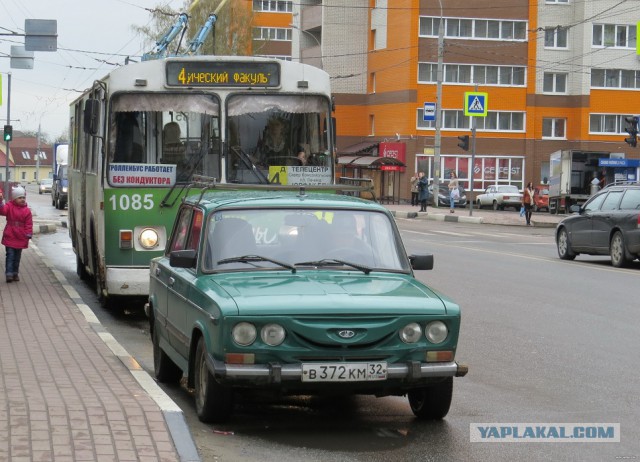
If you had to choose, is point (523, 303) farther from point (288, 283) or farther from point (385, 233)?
point (288, 283)

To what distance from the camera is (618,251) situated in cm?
2466

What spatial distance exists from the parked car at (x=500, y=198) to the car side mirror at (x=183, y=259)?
60448mm

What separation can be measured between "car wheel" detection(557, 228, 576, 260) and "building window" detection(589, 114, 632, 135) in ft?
175

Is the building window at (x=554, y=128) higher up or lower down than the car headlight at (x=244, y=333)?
higher up

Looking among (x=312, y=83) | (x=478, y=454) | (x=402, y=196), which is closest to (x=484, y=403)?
(x=478, y=454)

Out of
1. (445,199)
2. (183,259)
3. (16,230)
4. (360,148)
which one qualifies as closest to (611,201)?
(16,230)

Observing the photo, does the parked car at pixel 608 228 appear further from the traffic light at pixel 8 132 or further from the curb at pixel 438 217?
the traffic light at pixel 8 132

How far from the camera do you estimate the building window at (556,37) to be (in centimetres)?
7819

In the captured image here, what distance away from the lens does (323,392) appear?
782 cm

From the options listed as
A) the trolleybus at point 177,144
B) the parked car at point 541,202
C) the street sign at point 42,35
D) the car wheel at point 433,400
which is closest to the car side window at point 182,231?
the car wheel at point 433,400

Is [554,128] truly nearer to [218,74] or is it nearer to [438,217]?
[438,217]

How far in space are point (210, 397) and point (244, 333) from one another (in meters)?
0.63

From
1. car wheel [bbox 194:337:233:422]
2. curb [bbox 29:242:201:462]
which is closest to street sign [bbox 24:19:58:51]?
curb [bbox 29:242:201:462]

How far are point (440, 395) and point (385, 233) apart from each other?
4.68 feet
